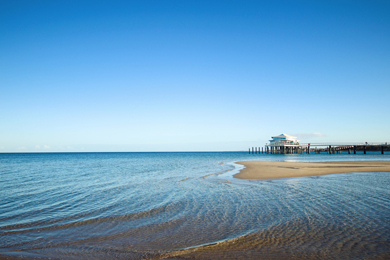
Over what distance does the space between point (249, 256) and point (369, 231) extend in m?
3.86

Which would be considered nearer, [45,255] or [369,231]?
[45,255]

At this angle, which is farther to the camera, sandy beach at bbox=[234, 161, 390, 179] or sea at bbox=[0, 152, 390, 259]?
sandy beach at bbox=[234, 161, 390, 179]

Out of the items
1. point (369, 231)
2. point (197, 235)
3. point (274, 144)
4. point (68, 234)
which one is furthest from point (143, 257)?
point (274, 144)

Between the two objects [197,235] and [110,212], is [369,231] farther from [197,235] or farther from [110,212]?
[110,212]

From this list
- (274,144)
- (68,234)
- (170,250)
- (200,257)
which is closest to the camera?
(200,257)

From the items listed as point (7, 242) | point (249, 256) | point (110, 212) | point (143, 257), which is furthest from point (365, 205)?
point (7, 242)

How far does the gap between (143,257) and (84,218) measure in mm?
4446

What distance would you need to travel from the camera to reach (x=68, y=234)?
23.2 ft

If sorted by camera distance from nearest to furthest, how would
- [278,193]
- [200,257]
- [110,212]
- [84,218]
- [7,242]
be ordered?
[200,257] → [7,242] → [84,218] → [110,212] → [278,193]

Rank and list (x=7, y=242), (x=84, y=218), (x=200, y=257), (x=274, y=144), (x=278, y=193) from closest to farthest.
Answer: (x=200, y=257) → (x=7, y=242) → (x=84, y=218) → (x=278, y=193) → (x=274, y=144)

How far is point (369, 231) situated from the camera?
6.79 meters

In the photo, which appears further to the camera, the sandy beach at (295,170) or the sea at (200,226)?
the sandy beach at (295,170)

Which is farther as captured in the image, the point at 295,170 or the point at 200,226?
the point at 295,170

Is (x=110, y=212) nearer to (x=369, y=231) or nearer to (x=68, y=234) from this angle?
(x=68, y=234)
